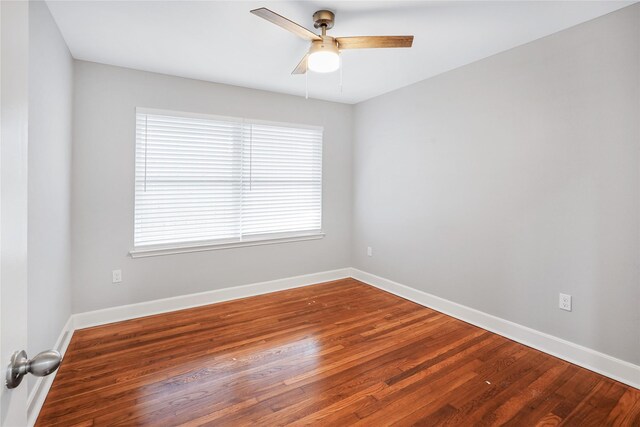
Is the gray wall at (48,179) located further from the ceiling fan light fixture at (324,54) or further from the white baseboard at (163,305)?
the ceiling fan light fixture at (324,54)

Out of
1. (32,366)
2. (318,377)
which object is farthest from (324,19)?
(318,377)

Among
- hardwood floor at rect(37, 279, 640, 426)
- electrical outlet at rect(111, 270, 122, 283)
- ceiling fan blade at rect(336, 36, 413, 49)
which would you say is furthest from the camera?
electrical outlet at rect(111, 270, 122, 283)

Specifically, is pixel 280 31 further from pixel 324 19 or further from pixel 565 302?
pixel 565 302

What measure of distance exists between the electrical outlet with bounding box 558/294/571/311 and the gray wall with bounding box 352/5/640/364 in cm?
4

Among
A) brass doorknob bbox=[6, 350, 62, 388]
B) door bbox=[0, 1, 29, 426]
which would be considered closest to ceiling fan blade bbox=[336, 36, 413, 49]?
door bbox=[0, 1, 29, 426]

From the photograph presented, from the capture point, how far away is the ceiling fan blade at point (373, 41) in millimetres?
2021

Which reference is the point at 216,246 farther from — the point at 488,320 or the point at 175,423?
the point at 488,320

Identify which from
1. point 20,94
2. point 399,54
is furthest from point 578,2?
point 20,94

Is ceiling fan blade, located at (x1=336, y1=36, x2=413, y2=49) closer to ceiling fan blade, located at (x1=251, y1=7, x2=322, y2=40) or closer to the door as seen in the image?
ceiling fan blade, located at (x1=251, y1=7, x2=322, y2=40)

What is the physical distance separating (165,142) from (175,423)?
2.51 m

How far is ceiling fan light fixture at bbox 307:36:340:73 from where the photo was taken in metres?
2.08

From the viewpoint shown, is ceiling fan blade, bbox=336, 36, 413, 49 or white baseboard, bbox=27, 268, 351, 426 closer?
ceiling fan blade, bbox=336, 36, 413, 49

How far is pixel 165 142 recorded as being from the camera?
3.23 meters

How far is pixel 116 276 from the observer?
3.06 metres
